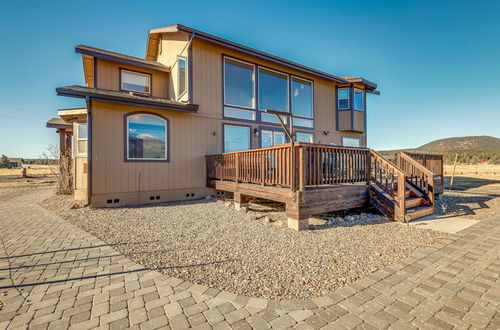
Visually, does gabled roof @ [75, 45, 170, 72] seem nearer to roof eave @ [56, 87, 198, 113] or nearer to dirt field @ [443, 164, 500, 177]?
roof eave @ [56, 87, 198, 113]

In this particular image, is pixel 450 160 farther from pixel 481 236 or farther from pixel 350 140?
pixel 481 236

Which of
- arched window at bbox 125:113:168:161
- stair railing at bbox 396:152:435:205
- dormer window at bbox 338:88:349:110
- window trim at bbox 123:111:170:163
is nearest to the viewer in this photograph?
stair railing at bbox 396:152:435:205

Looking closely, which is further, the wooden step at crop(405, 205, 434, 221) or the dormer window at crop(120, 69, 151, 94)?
the dormer window at crop(120, 69, 151, 94)

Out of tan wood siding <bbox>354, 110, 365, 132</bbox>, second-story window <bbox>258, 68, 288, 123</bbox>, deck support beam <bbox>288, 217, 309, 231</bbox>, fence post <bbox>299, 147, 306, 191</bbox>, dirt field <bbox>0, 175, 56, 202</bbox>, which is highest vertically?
second-story window <bbox>258, 68, 288, 123</bbox>

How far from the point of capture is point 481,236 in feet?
13.4

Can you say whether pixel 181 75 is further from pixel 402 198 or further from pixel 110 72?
pixel 402 198

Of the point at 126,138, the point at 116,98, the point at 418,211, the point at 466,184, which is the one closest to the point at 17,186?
the point at 126,138

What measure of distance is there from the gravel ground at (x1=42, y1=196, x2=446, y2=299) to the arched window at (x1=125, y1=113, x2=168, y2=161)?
2394 mm

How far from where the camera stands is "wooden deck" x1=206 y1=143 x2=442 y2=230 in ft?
15.4

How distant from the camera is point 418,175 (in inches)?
281

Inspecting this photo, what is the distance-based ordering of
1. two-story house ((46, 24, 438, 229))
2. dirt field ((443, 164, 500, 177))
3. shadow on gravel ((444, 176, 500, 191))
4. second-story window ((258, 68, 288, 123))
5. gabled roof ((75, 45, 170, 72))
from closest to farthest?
two-story house ((46, 24, 438, 229)) → gabled roof ((75, 45, 170, 72)) → second-story window ((258, 68, 288, 123)) → shadow on gravel ((444, 176, 500, 191)) → dirt field ((443, 164, 500, 177))

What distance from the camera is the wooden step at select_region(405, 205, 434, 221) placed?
212 inches

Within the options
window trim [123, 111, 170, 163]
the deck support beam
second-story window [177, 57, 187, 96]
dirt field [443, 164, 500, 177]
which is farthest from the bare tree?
dirt field [443, 164, 500, 177]

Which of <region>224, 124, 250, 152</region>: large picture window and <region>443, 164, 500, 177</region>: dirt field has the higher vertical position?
<region>224, 124, 250, 152</region>: large picture window
